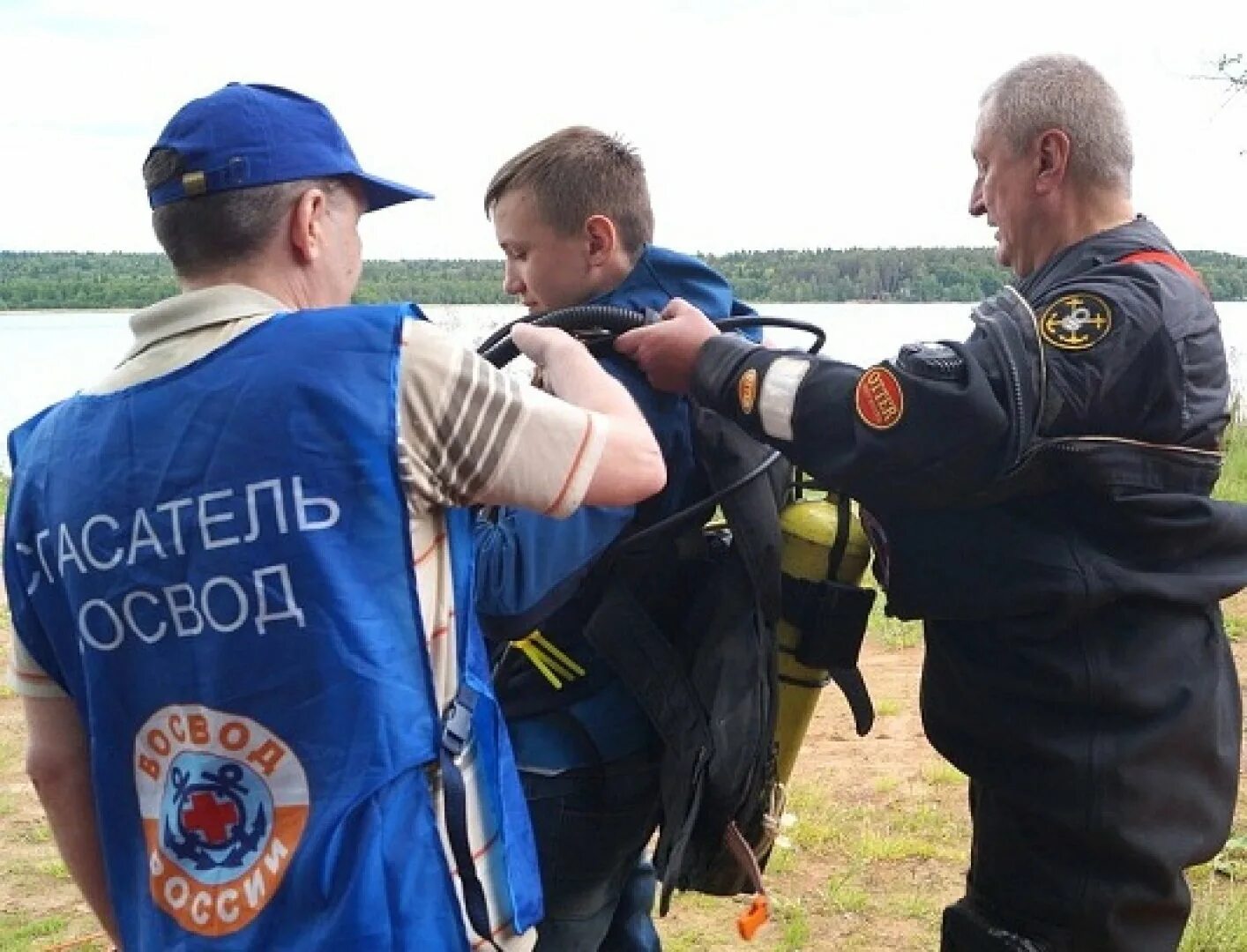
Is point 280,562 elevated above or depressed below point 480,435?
below

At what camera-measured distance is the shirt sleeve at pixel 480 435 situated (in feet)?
5.90

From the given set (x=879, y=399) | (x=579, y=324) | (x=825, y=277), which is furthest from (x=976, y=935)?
(x=825, y=277)

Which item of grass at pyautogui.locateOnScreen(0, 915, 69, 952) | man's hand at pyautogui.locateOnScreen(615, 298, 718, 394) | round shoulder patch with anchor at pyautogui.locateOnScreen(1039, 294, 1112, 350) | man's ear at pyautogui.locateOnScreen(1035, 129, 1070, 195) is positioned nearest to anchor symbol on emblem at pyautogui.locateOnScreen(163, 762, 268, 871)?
man's hand at pyautogui.locateOnScreen(615, 298, 718, 394)

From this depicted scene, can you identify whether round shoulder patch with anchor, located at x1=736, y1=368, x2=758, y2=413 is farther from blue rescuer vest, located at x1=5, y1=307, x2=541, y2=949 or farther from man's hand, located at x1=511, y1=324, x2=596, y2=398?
blue rescuer vest, located at x1=5, y1=307, x2=541, y2=949

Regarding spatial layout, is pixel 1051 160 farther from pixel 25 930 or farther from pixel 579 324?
pixel 25 930

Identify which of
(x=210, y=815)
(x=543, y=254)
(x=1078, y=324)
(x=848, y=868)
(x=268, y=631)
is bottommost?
(x=848, y=868)

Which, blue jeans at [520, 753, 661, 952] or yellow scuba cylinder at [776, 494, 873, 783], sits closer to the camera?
blue jeans at [520, 753, 661, 952]

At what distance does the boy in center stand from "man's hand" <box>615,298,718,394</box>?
0.20 feet

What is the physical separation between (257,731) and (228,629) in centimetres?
13

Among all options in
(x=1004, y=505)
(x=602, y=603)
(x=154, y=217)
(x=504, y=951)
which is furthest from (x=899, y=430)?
(x=154, y=217)

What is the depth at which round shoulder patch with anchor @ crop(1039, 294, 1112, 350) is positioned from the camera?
2.36 meters

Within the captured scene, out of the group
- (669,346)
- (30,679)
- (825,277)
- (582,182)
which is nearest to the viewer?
(30,679)

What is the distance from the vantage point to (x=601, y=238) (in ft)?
8.59

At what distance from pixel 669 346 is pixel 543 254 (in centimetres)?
36
